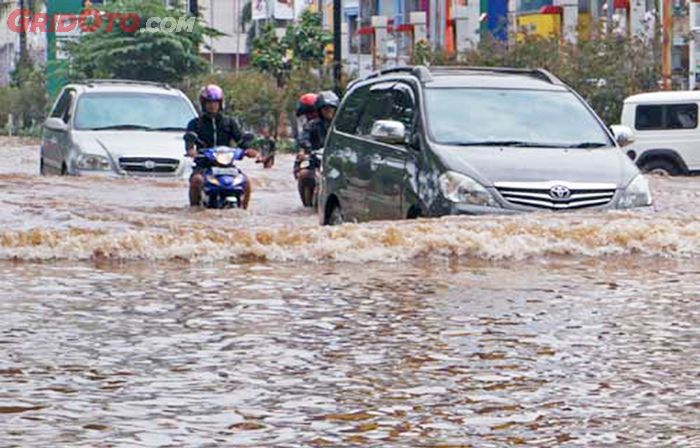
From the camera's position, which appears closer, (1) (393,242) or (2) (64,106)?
(1) (393,242)

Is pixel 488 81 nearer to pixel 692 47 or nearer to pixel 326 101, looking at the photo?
pixel 326 101

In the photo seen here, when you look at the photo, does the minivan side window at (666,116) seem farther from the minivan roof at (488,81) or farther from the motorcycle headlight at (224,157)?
the minivan roof at (488,81)

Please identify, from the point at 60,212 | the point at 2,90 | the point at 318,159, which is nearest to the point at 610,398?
Answer: the point at 60,212

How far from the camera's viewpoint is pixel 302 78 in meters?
55.1

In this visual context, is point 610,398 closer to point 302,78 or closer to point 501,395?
point 501,395

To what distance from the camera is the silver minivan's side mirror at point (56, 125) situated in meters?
25.1

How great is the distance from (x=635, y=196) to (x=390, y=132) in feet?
6.38

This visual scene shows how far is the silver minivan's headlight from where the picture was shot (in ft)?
48.0


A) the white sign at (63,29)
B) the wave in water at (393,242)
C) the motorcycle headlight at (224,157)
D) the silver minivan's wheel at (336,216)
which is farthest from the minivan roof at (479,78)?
the white sign at (63,29)

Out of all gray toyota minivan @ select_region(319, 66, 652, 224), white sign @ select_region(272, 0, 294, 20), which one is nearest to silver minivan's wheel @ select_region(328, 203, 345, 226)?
gray toyota minivan @ select_region(319, 66, 652, 224)

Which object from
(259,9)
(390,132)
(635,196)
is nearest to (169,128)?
(390,132)

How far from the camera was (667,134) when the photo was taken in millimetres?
Answer: 37844

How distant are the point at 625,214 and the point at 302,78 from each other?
1627 inches

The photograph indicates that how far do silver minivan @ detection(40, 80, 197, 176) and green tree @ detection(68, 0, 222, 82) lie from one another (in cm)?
3272
